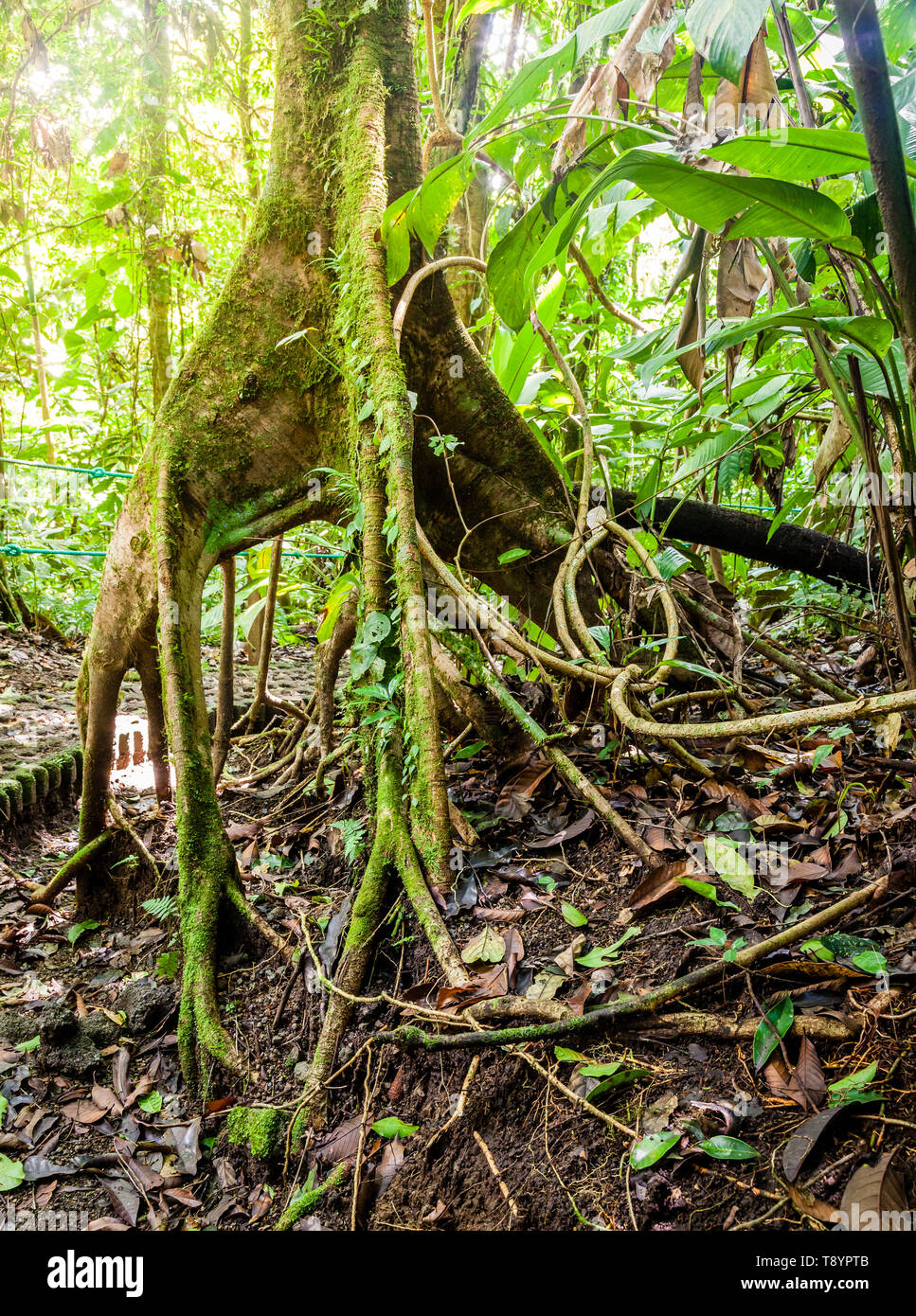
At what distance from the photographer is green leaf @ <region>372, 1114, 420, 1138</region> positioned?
162cm

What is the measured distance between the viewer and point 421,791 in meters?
2.04

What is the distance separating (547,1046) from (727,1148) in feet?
1.25

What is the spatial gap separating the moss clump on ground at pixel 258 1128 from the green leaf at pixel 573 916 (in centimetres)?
84

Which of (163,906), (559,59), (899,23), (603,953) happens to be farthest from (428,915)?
(899,23)

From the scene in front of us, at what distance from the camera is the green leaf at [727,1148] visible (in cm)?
124

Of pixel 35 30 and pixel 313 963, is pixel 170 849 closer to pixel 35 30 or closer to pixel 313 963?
pixel 313 963

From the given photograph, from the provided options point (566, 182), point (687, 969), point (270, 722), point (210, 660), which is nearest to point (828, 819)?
point (687, 969)

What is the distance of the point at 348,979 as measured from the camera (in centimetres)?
193

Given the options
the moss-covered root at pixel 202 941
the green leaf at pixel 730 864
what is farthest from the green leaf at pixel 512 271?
the moss-covered root at pixel 202 941

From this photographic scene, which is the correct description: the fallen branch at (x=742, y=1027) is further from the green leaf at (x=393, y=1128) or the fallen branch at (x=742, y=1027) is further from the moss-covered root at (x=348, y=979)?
the moss-covered root at (x=348, y=979)

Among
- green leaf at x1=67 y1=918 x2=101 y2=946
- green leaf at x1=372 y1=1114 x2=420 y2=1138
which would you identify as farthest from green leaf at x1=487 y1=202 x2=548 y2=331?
green leaf at x1=67 y1=918 x2=101 y2=946

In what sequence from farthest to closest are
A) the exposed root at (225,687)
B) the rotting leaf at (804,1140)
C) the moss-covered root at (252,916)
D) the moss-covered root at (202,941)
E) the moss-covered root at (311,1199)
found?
1. the exposed root at (225,687)
2. the moss-covered root at (252,916)
3. the moss-covered root at (202,941)
4. the moss-covered root at (311,1199)
5. the rotting leaf at (804,1140)

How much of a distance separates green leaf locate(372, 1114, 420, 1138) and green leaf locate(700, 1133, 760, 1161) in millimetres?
617

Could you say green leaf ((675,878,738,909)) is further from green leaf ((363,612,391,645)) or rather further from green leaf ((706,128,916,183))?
green leaf ((706,128,916,183))
